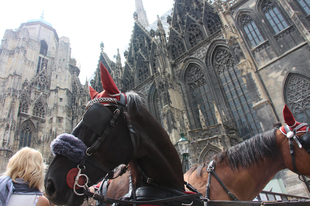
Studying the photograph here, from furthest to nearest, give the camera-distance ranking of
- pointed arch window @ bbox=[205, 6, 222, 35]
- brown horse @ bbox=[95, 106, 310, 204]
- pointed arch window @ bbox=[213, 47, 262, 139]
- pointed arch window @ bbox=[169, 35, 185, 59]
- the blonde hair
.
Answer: pointed arch window @ bbox=[169, 35, 185, 59]
pointed arch window @ bbox=[205, 6, 222, 35]
pointed arch window @ bbox=[213, 47, 262, 139]
brown horse @ bbox=[95, 106, 310, 204]
the blonde hair

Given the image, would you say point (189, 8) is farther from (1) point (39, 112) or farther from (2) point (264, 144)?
(1) point (39, 112)

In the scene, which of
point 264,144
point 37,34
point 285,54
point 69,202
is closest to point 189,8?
point 285,54

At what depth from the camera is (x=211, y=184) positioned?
7.06 feet

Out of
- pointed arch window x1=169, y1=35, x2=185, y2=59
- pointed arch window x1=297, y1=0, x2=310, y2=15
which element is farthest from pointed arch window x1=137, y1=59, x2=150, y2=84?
pointed arch window x1=297, y1=0, x2=310, y2=15

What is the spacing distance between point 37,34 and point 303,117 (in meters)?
36.3

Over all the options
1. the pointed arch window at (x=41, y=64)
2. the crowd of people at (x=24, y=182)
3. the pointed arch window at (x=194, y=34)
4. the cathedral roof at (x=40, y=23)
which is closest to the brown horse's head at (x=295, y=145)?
the crowd of people at (x=24, y=182)

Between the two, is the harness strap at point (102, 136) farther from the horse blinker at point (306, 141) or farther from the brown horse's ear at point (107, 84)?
the horse blinker at point (306, 141)

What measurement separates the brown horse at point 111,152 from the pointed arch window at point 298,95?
30.5 feet

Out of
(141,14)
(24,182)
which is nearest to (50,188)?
(24,182)

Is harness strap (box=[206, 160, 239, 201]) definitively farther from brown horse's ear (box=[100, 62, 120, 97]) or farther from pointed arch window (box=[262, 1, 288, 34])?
pointed arch window (box=[262, 1, 288, 34])

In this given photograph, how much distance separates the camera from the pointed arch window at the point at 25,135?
2216cm

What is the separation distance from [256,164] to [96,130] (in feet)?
5.76

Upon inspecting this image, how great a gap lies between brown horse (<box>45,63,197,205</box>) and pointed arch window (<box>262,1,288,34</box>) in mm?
11399

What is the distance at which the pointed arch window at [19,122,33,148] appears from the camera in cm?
2216
